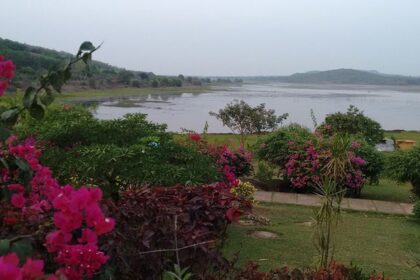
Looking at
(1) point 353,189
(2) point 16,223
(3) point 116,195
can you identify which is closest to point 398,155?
(1) point 353,189

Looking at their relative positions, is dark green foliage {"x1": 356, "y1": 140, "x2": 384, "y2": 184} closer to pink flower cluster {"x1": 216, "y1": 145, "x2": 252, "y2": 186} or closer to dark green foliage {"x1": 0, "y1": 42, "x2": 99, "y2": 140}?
pink flower cluster {"x1": 216, "y1": 145, "x2": 252, "y2": 186}

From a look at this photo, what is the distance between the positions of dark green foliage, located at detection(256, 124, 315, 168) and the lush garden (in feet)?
0.10

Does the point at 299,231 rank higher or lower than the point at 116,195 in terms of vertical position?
lower

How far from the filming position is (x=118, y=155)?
4785mm

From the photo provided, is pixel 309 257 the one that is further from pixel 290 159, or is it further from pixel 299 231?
pixel 290 159

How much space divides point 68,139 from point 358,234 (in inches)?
143

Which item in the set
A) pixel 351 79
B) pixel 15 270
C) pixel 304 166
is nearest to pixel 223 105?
pixel 304 166

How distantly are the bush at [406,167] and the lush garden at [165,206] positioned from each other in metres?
0.02

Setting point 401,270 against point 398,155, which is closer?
point 401,270

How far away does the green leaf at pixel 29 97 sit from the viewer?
6.32 feet

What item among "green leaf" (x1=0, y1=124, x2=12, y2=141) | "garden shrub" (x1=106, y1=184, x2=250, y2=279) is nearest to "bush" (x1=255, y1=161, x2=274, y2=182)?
"garden shrub" (x1=106, y1=184, x2=250, y2=279)

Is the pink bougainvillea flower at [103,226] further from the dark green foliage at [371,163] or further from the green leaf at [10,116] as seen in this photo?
the dark green foliage at [371,163]

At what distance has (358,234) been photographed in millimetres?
6469

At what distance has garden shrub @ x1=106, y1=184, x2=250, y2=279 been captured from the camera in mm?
2637
